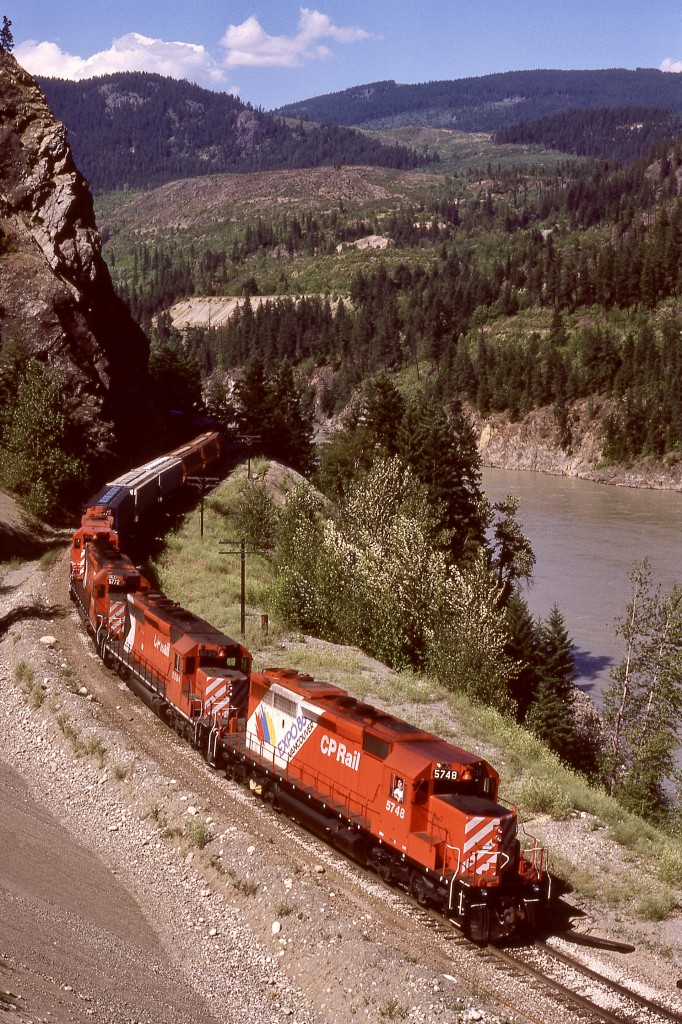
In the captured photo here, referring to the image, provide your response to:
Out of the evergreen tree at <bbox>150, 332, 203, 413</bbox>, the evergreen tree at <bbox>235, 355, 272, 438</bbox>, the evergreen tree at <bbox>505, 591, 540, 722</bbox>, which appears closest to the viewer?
the evergreen tree at <bbox>505, 591, 540, 722</bbox>

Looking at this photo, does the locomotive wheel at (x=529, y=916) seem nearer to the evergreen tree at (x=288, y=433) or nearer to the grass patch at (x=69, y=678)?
the grass patch at (x=69, y=678)

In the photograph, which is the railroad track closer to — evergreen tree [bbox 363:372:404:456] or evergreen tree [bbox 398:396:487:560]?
evergreen tree [bbox 398:396:487:560]

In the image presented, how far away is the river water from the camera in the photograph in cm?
6241

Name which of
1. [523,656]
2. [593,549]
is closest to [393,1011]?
[523,656]

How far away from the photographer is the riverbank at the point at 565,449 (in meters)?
129

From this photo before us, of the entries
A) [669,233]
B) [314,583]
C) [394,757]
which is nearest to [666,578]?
[314,583]

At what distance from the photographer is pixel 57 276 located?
7756cm

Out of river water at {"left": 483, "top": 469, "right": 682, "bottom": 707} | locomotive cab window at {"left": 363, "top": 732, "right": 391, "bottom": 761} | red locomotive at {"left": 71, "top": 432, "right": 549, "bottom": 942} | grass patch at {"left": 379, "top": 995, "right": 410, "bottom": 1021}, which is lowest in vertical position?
river water at {"left": 483, "top": 469, "right": 682, "bottom": 707}

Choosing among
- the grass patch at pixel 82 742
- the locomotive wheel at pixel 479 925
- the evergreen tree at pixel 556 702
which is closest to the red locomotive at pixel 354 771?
the locomotive wheel at pixel 479 925

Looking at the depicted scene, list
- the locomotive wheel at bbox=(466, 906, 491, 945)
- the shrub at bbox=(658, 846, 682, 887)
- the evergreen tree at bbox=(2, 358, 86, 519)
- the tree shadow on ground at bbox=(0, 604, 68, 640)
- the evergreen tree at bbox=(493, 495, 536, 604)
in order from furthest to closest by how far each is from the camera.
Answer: the evergreen tree at bbox=(493, 495, 536, 604) < the evergreen tree at bbox=(2, 358, 86, 519) < the tree shadow on ground at bbox=(0, 604, 68, 640) < the shrub at bbox=(658, 846, 682, 887) < the locomotive wheel at bbox=(466, 906, 491, 945)

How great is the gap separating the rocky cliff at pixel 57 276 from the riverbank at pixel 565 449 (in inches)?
2485

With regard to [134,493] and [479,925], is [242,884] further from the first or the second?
[134,493]

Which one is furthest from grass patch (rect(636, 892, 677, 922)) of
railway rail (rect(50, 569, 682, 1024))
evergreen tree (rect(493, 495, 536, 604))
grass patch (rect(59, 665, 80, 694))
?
evergreen tree (rect(493, 495, 536, 604))

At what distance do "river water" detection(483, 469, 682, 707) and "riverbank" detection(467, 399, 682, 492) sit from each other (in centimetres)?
313
